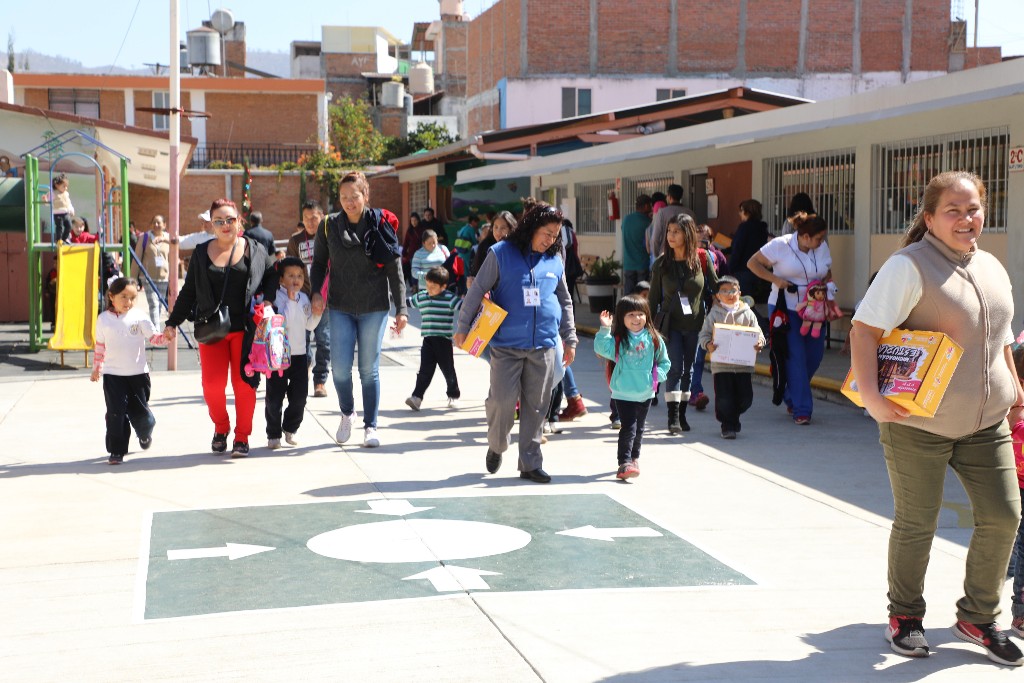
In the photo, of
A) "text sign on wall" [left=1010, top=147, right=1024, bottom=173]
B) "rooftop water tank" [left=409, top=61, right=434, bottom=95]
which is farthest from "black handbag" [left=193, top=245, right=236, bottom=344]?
"rooftop water tank" [left=409, top=61, right=434, bottom=95]

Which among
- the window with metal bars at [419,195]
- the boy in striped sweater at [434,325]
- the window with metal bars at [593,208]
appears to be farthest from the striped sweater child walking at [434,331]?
the window with metal bars at [419,195]

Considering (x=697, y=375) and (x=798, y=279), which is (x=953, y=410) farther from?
(x=697, y=375)

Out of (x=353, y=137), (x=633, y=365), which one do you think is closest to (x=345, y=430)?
(x=633, y=365)

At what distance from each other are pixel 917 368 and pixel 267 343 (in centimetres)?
528

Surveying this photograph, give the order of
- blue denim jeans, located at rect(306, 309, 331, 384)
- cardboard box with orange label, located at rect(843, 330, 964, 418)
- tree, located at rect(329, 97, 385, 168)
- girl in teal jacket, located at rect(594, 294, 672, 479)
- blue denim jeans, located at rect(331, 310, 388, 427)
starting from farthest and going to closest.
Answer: tree, located at rect(329, 97, 385, 168), blue denim jeans, located at rect(306, 309, 331, 384), blue denim jeans, located at rect(331, 310, 388, 427), girl in teal jacket, located at rect(594, 294, 672, 479), cardboard box with orange label, located at rect(843, 330, 964, 418)

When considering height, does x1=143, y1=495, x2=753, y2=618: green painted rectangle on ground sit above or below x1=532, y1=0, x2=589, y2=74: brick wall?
below

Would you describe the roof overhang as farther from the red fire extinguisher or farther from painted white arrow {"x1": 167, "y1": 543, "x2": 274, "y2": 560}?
painted white arrow {"x1": 167, "y1": 543, "x2": 274, "y2": 560}

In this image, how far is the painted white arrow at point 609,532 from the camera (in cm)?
659

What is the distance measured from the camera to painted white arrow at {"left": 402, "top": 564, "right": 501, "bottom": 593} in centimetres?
560

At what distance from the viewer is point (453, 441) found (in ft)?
32.0

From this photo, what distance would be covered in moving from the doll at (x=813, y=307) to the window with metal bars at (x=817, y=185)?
4.77 meters

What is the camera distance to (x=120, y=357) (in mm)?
8766

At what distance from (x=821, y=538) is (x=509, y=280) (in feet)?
8.49

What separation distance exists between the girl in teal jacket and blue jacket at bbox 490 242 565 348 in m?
0.56
